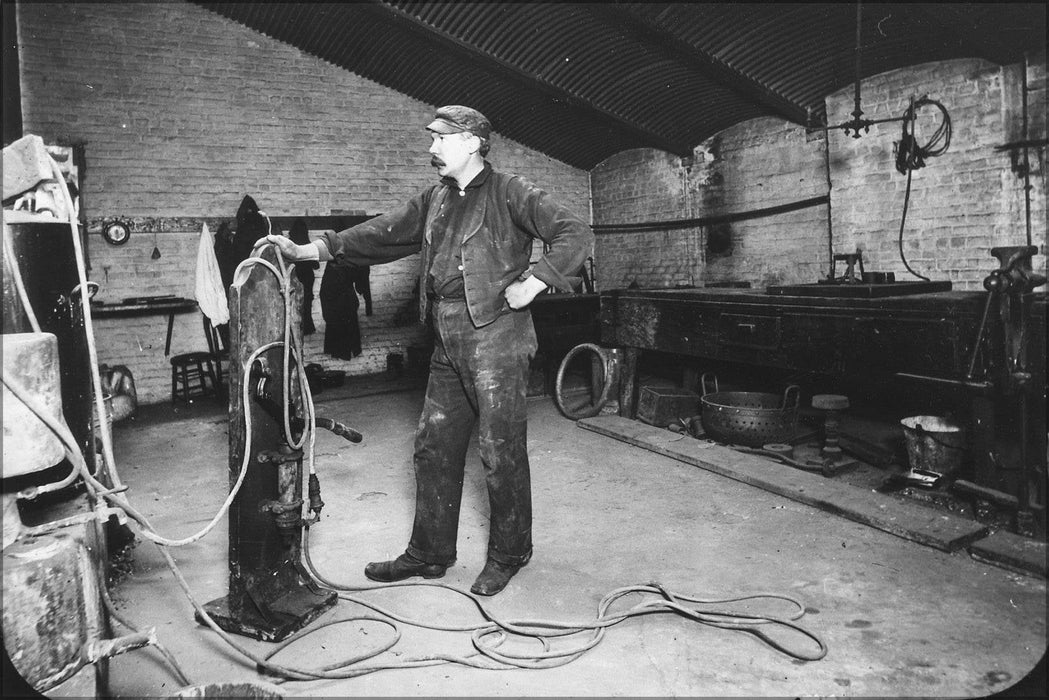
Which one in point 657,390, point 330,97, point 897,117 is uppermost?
point 330,97

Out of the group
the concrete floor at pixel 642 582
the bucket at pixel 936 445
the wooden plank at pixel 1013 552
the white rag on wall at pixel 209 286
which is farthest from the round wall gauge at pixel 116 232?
the wooden plank at pixel 1013 552

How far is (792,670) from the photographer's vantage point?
232 centimetres

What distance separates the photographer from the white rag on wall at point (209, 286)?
301 inches

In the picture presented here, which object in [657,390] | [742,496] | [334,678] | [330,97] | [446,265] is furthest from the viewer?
[330,97]

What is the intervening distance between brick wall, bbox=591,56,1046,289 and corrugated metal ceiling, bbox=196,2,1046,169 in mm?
219

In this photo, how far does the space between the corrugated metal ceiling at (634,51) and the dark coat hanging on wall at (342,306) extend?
266cm

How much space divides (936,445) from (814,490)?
722mm

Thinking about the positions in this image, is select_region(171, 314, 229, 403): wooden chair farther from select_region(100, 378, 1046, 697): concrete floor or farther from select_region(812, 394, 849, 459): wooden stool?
select_region(812, 394, 849, 459): wooden stool

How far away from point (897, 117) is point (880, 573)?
4.80 metres

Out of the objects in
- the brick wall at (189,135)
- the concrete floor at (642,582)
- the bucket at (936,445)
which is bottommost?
the concrete floor at (642,582)

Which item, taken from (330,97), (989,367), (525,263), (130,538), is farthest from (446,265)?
(330,97)

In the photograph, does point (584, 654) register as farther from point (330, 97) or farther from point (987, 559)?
point (330, 97)

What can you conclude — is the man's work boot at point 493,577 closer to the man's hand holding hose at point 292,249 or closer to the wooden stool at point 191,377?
the man's hand holding hose at point 292,249

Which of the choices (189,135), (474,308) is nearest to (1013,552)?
(474,308)
